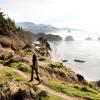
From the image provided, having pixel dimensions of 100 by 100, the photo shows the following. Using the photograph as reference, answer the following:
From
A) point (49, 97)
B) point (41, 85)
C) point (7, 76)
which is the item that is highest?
point (7, 76)

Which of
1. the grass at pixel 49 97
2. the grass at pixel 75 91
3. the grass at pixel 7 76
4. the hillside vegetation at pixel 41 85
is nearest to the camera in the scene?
the hillside vegetation at pixel 41 85

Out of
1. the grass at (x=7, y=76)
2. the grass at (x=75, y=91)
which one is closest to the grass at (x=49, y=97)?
the grass at (x=75, y=91)

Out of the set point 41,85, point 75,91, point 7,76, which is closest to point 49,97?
point 41,85

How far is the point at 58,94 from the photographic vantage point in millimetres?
24938

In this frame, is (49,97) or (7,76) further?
(7,76)

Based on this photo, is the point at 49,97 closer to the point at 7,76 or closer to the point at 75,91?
the point at 75,91

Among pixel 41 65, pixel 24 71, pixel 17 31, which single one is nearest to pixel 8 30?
pixel 17 31

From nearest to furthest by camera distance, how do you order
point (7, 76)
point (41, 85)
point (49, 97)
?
1. point (49, 97)
2. point (7, 76)
3. point (41, 85)

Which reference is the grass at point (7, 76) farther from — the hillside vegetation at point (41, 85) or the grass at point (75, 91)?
the grass at point (75, 91)

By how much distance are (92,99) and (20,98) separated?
6.54 meters

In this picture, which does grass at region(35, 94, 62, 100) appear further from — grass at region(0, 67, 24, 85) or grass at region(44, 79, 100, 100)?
grass at region(0, 67, 24, 85)

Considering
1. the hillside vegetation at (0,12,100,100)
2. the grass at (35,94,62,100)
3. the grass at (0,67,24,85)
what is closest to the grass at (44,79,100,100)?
the hillside vegetation at (0,12,100,100)

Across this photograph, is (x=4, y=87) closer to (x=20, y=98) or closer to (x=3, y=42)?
(x=20, y=98)

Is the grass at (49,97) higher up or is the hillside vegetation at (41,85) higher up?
the hillside vegetation at (41,85)
